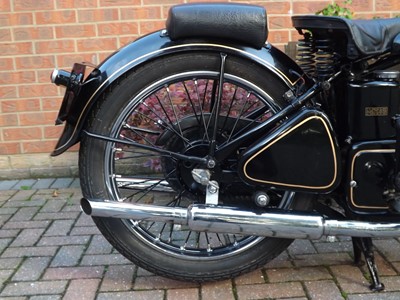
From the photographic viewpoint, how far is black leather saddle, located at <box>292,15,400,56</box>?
2.17 metres

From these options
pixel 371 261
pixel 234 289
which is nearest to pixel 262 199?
pixel 234 289

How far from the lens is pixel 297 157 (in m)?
2.33

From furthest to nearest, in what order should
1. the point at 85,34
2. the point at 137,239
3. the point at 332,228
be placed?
the point at 85,34
the point at 137,239
the point at 332,228

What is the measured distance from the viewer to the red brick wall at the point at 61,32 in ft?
15.0

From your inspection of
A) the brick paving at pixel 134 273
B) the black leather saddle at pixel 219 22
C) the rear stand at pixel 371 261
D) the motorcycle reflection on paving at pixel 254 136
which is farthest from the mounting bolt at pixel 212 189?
the rear stand at pixel 371 261

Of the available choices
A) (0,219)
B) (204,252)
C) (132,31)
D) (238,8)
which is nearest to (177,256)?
(204,252)

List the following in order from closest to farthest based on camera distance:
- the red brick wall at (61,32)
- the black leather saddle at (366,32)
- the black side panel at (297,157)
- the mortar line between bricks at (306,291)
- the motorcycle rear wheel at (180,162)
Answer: the black leather saddle at (366,32)
the black side panel at (297,157)
the motorcycle rear wheel at (180,162)
the mortar line between bricks at (306,291)
the red brick wall at (61,32)

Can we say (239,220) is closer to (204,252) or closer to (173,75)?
(204,252)

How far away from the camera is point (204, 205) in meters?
2.38

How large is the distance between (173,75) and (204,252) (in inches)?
37.3

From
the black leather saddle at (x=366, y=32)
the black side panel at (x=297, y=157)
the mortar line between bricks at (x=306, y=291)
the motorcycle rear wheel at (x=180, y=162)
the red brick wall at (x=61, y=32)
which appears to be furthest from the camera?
the red brick wall at (x=61, y=32)

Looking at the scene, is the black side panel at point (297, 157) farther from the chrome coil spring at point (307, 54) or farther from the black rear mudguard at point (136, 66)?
the chrome coil spring at point (307, 54)

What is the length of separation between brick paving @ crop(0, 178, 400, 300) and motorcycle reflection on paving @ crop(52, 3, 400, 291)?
141 mm

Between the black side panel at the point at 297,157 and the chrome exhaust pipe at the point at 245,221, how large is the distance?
6.4 inches
